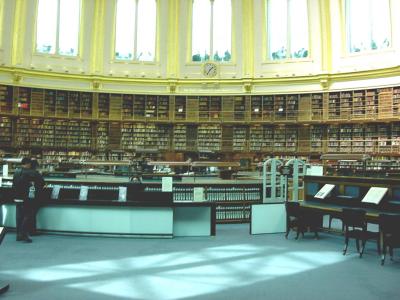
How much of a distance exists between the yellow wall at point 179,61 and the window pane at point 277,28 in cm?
30

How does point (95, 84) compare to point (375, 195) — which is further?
point (95, 84)

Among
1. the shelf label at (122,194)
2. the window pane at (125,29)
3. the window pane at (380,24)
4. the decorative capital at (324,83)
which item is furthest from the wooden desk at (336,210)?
the window pane at (125,29)

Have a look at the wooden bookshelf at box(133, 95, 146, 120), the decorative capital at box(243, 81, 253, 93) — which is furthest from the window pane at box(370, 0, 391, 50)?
the wooden bookshelf at box(133, 95, 146, 120)

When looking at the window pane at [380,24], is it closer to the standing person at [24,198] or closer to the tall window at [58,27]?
the tall window at [58,27]

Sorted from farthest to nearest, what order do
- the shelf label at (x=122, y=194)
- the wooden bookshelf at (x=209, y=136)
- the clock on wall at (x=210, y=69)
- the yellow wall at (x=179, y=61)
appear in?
1. the clock on wall at (x=210, y=69)
2. the wooden bookshelf at (x=209, y=136)
3. the yellow wall at (x=179, y=61)
4. the shelf label at (x=122, y=194)

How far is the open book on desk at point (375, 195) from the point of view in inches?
233

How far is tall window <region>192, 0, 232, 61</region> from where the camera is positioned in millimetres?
16938

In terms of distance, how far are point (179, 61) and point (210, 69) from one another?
1.35m

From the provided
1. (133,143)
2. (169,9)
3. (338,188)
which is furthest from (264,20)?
(338,188)

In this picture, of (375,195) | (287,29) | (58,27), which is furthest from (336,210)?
(58,27)

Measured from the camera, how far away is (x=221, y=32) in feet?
55.8

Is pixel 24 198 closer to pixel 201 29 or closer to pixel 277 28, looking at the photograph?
pixel 201 29

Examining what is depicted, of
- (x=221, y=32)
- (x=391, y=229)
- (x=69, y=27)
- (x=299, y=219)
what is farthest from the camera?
(x=221, y=32)

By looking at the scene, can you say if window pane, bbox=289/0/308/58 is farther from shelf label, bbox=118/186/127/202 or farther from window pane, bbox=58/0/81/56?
shelf label, bbox=118/186/127/202
